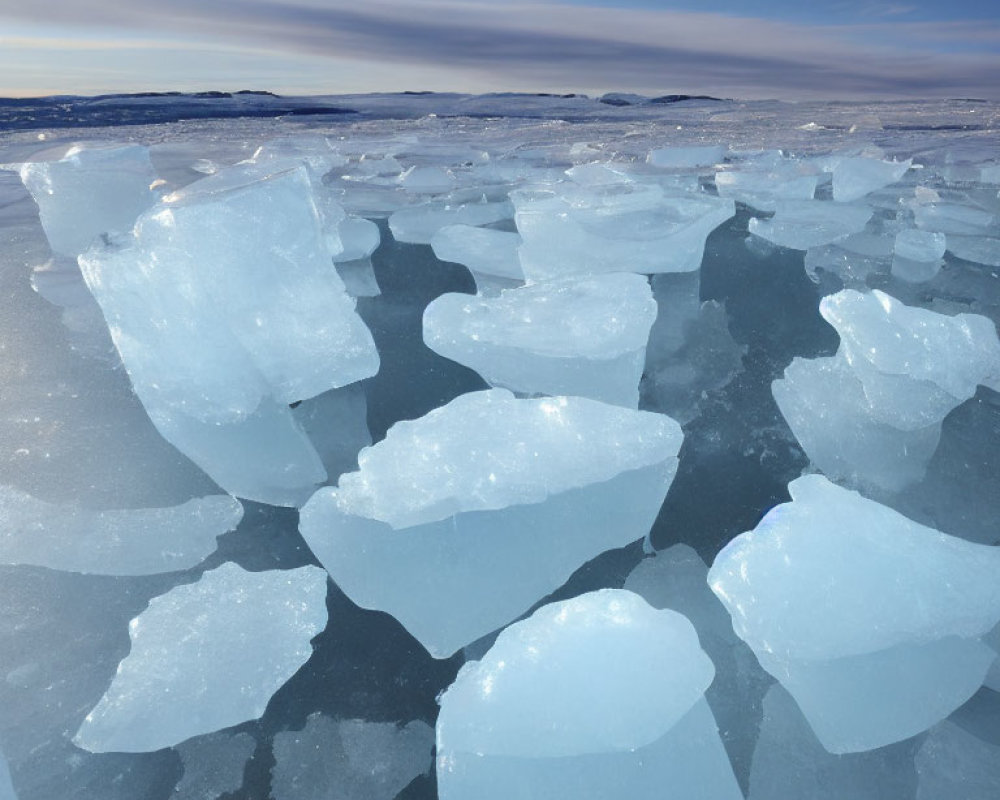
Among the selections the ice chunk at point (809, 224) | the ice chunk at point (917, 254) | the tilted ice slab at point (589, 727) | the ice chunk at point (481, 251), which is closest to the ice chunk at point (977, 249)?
the ice chunk at point (917, 254)

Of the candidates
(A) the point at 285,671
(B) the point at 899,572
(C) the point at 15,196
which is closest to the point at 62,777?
(A) the point at 285,671

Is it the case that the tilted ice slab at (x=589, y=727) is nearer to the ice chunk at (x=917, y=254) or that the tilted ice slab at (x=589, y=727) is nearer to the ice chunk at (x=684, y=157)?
the ice chunk at (x=917, y=254)

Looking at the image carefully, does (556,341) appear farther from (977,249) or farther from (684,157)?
(684,157)

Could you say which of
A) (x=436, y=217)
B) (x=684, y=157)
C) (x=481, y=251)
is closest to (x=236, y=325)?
(x=481, y=251)

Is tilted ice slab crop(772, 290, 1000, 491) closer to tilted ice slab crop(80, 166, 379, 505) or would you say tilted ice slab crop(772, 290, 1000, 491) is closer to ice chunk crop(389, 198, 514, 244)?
tilted ice slab crop(80, 166, 379, 505)

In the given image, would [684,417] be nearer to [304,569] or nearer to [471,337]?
[471,337]
